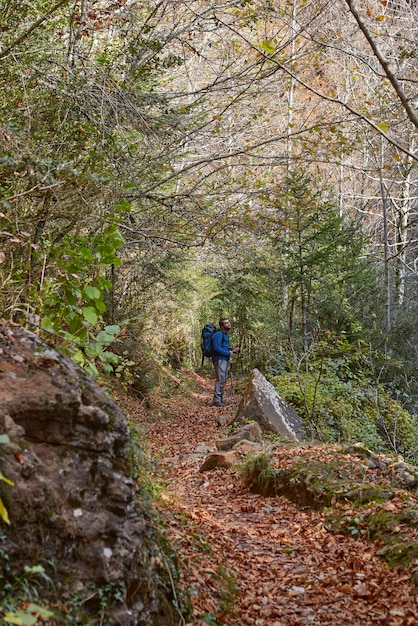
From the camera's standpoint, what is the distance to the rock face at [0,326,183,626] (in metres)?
2.66

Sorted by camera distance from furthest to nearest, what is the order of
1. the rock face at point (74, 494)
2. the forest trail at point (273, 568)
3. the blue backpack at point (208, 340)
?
the blue backpack at point (208, 340)
the forest trail at point (273, 568)
the rock face at point (74, 494)

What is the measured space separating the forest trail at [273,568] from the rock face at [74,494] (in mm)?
534

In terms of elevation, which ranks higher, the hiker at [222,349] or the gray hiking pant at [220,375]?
the hiker at [222,349]

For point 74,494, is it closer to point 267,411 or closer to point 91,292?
point 91,292

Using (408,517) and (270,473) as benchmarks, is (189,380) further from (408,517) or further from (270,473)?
(408,517)

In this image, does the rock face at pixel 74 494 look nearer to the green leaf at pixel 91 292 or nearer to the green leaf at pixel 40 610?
the green leaf at pixel 40 610

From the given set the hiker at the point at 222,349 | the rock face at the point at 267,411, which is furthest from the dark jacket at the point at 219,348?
the rock face at the point at 267,411

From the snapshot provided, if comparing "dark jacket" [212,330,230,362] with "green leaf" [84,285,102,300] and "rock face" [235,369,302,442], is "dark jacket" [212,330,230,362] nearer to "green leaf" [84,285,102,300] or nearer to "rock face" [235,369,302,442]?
"rock face" [235,369,302,442]

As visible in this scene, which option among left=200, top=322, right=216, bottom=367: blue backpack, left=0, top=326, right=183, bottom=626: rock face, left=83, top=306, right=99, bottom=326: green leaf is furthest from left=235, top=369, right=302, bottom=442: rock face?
left=0, top=326, right=183, bottom=626: rock face

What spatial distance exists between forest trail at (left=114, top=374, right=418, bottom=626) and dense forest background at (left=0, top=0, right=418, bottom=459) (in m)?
1.64

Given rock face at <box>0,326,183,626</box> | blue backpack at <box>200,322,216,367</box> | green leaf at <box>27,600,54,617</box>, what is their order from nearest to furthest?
1. green leaf at <box>27,600,54,617</box>
2. rock face at <box>0,326,183,626</box>
3. blue backpack at <box>200,322,216,367</box>

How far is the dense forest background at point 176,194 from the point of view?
5004 millimetres

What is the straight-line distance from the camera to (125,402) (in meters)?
11.8

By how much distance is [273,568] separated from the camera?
463cm
